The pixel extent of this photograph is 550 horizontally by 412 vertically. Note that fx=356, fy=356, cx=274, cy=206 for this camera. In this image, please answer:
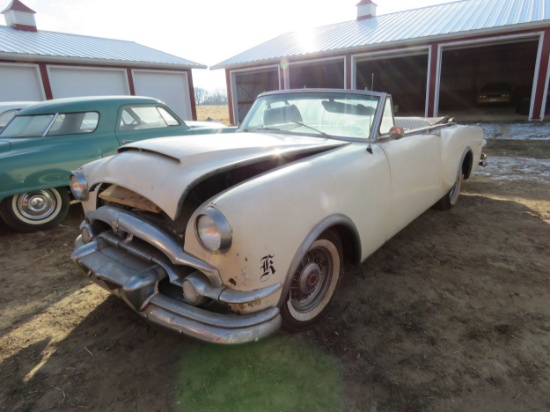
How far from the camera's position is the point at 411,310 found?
8.71 ft

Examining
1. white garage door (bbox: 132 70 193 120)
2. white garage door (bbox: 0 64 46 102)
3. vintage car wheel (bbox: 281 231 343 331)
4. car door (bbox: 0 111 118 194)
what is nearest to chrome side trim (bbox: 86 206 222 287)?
vintage car wheel (bbox: 281 231 343 331)

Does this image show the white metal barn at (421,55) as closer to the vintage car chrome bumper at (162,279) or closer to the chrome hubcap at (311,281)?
the chrome hubcap at (311,281)

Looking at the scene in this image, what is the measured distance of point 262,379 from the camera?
2.05 meters

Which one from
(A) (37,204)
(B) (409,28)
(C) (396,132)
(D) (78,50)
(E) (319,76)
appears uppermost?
(B) (409,28)

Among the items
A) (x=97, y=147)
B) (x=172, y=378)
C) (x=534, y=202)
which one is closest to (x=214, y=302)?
(x=172, y=378)

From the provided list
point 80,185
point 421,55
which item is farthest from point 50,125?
Answer: point 421,55

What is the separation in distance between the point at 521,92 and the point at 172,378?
25842 mm

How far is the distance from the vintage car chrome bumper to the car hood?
0.22 meters

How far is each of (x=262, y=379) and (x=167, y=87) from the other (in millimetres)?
16792

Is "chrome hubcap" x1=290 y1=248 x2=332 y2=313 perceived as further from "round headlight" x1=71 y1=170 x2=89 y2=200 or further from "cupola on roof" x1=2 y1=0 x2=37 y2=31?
"cupola on roof" x1=2 y1=0 x2=37 y2=31

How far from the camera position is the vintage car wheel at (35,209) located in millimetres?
4344

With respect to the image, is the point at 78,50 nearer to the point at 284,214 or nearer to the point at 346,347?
the point at 284,214

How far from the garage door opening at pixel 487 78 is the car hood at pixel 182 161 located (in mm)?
19417

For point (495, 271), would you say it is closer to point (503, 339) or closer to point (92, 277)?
point (503, 339)
